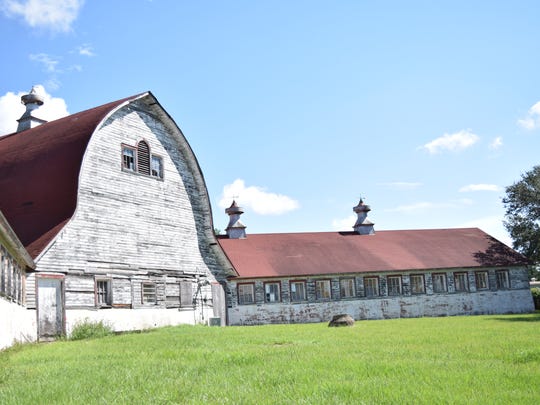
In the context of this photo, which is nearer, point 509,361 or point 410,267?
point 509,361

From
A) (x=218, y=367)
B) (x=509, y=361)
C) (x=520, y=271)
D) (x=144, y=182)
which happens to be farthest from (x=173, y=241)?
(x=520, y=271)

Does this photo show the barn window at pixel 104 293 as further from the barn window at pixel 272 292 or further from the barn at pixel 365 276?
the barn window at pixel 272 292

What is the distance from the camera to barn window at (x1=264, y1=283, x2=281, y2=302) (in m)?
30.0

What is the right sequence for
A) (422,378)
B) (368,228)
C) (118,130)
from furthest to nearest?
(368,228), (118,130), (422,378)

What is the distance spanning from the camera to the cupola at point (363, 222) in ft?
122

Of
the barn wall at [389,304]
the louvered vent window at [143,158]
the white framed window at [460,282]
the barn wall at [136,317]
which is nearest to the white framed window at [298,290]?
the barn wall at [389,304]

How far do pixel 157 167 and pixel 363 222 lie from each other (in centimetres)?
1752

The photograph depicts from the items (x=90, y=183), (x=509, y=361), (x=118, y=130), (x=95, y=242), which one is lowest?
(x=509, y=361)

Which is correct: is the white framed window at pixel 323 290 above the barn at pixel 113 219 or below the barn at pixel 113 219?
below

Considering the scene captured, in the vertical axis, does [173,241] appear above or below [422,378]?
above

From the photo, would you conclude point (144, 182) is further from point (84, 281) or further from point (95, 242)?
point (84, 281)

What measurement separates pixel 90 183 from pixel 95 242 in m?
2.17

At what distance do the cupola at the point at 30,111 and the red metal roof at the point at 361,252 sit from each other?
39.6 feet

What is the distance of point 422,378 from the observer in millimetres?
7262
